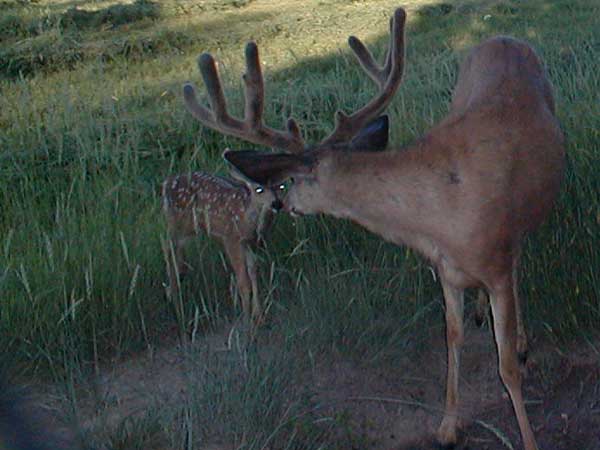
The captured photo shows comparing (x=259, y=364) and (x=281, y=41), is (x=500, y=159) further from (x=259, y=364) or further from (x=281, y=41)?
(x=281, y=41)

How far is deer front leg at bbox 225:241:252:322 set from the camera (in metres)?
5.31

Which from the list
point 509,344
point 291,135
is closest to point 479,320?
point 509,344

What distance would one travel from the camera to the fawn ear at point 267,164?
435cm

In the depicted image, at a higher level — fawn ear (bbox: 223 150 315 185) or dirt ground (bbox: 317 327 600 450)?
fawn ear (bbox: 223 150 315 185)

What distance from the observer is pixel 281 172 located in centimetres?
443

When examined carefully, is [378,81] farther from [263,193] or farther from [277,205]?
[277,205]

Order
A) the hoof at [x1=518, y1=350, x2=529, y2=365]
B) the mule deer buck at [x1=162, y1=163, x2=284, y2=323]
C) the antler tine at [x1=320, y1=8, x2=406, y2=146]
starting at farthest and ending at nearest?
1. the mule deer buck at [x1=162, y1=163, x2=284, y2=323]
2. the hoof at [x1=518, y1=350, x2=529, y2=365]
3. the antler tine at [x1=320, y1=8, x2=406, y2=146]

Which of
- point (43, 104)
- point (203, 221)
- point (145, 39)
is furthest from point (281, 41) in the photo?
point (203, 221)

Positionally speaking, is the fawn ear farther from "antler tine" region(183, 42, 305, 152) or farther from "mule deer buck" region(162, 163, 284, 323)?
"mule deer buck" region(162, 163, 284, 323)

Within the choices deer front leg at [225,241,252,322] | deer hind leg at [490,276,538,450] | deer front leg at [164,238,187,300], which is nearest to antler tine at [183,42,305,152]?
deer front leg at [164,238,187,300]

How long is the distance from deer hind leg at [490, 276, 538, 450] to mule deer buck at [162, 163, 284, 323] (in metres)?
1.34

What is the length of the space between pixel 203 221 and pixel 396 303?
1.20 meters

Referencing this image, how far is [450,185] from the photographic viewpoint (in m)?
4.36

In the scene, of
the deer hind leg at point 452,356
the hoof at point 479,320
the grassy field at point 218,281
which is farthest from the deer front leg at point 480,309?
the deer hind leg at point 452,356
